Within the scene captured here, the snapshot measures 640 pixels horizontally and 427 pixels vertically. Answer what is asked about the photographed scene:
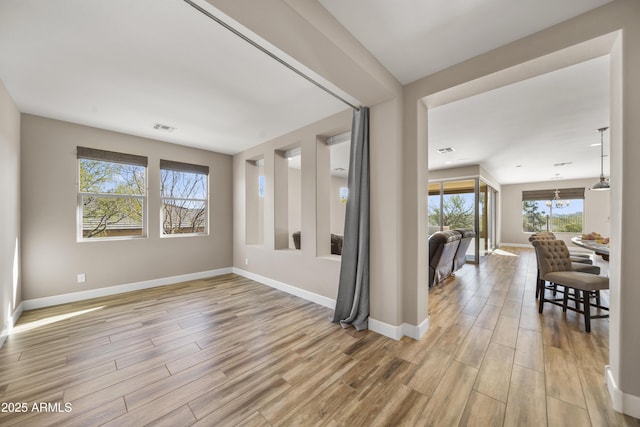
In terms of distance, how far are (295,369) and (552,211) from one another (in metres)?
11.5

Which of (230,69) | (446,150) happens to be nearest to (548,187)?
(446,150)

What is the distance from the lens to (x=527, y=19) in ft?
5.39

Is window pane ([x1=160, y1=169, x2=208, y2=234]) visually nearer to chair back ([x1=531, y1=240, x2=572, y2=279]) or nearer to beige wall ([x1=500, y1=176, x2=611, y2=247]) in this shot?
chair back ([x1=531, y1=240, x2=572, y2=279])

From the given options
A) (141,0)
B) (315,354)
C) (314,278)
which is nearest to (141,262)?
(314,278)

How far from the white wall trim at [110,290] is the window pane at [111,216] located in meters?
0.85

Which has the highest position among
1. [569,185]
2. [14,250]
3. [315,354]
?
[569,185]

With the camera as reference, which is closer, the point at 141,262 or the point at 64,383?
the point at 64,383

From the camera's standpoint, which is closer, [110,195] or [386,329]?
[386,329]

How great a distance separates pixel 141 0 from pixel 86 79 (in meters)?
1.48

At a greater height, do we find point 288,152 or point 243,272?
point 288,152

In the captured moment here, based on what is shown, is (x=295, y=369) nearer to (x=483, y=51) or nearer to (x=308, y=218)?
(x=308, y=218)

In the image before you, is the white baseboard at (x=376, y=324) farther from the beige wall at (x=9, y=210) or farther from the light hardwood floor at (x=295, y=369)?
the beige wall at (x=9, y=210)

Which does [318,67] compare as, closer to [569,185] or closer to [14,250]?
[14,250]

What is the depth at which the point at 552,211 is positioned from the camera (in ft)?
29.5
